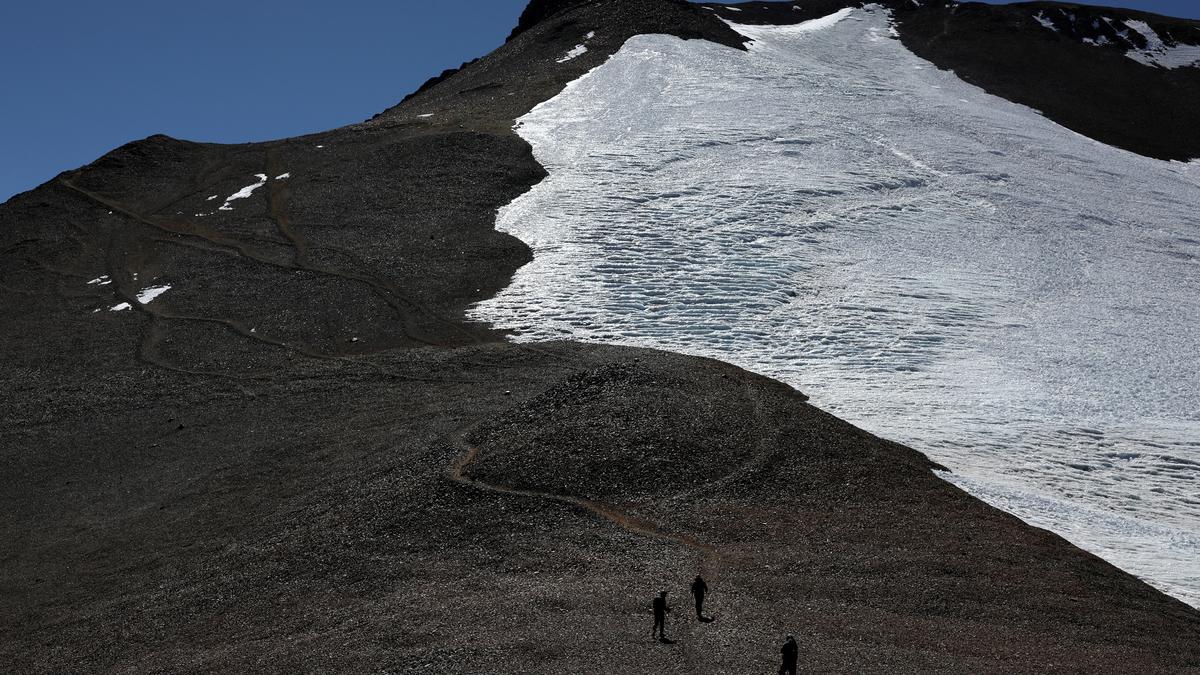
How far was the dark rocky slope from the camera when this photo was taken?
19.1 metres

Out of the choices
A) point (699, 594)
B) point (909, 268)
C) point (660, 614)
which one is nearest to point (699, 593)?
point (699, 594)

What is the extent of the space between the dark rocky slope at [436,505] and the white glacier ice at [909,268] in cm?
300

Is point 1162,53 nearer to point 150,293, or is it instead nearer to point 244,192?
point 244,192

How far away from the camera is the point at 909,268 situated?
44.8 metres

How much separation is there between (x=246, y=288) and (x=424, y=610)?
27.0 metres

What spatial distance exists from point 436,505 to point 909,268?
26986 mm

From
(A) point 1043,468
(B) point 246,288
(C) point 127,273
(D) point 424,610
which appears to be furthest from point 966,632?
(C) point 127,273

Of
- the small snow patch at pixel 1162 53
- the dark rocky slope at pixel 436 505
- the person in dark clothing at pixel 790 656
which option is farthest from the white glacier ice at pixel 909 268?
the small snow patch at pixel 1162 53

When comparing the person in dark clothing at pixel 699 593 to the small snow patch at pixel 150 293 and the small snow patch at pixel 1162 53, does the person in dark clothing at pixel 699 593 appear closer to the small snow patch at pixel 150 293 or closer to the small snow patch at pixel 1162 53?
the small snow patch at pixel 150 293

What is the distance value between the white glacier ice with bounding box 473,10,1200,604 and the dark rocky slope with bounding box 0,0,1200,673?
3.00 meters

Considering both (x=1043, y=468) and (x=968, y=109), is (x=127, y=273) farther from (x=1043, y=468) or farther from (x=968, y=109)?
(x=968, y=109)

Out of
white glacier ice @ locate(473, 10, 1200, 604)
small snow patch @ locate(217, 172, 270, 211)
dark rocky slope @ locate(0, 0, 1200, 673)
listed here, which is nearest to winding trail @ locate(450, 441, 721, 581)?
dark rocky slope @ locate(0, 0, 1200, 673)

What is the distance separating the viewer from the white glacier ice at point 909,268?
98.8 feet

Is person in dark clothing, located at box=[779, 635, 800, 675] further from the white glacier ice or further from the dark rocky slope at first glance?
the white glacier ice
